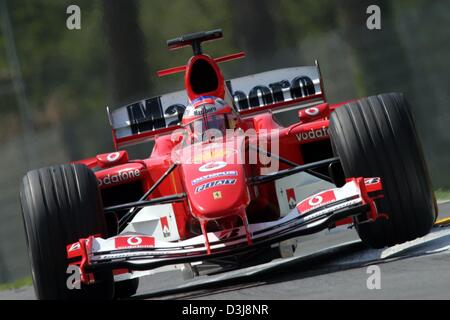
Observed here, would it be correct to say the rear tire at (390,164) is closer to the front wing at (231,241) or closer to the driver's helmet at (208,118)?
the front wing at (231,241)

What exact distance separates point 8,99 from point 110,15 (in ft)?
6.45

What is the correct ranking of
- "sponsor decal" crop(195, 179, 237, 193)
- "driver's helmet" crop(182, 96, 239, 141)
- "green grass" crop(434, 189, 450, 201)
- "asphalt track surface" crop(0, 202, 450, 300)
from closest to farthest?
"asphalt track surface" crop(0, 202, 450, 300) < "sponsor decal" crop(195, 179, 237, 193) < "driver's helmet" crop(182, 96, 239, 141) < "green grass" crop(434, 189, 450, 201)

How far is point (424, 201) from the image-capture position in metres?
8.83

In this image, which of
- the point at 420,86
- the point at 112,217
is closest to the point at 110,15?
the point at 420,86

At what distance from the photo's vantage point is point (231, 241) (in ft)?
28.0

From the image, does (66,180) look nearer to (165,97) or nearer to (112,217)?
(112,217)

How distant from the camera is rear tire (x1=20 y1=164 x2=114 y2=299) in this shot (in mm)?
8859

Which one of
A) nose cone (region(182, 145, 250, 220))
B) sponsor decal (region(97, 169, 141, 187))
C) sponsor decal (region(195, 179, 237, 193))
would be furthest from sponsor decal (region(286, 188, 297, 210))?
sponsor decal (region(97, 169, 141, 187))

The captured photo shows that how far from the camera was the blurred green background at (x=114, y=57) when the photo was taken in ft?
53.5

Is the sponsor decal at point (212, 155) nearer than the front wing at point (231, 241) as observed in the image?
No

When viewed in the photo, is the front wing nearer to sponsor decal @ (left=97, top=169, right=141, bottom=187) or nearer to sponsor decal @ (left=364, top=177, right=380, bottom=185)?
sponsor decal @ (left=364, top=177, right=380, bottom=185)

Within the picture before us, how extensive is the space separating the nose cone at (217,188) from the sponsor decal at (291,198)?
969mm

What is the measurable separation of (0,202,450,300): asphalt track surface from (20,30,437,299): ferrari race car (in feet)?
0.78

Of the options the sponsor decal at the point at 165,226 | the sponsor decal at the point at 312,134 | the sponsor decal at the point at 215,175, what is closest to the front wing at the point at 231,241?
the sponsor decal at the point at 215,175
